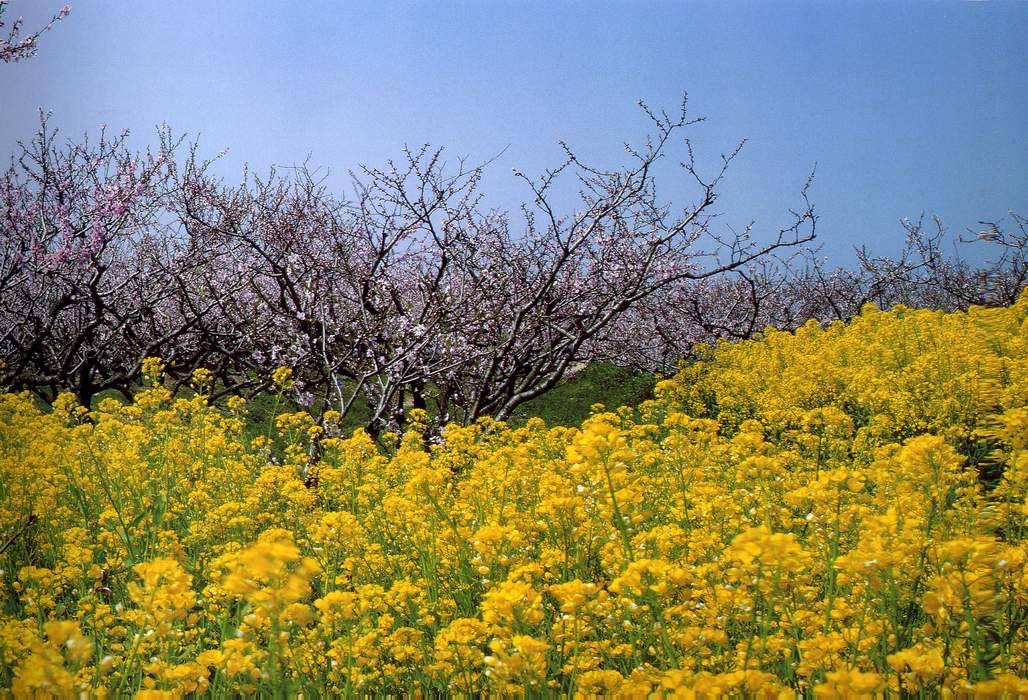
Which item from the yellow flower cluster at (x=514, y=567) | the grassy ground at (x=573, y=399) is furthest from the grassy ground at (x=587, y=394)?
the yellow flower cluster at (x=514, y=567)

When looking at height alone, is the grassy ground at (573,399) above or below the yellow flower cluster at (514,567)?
above

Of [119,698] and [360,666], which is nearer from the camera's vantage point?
[119,698]

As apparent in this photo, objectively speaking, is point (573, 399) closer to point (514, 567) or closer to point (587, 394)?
point (587, 394)

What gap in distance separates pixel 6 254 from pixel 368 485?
408 cm

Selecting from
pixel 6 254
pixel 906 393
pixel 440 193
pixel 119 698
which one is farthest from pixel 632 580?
pixel 6 254

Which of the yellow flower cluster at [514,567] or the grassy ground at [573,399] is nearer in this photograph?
the yellow flower cluster at [514,567]

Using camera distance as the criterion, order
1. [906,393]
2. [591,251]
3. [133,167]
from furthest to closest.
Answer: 1. [591,251]
2. [133,167]
3. [906,393]

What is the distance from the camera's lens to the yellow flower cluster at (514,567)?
5.68 feet

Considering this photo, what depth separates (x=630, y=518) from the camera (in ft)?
8.72

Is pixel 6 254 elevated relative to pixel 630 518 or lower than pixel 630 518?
elevated

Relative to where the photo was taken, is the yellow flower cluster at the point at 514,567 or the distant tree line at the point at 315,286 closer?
the yellow flower cluster at the point at 514,567

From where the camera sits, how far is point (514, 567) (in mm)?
2570

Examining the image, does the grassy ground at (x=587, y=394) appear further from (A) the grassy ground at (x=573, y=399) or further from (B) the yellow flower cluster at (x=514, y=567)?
(B) the yellow flower cluster at (x=514, y=567)

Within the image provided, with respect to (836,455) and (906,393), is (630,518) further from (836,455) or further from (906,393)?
(906,393)
